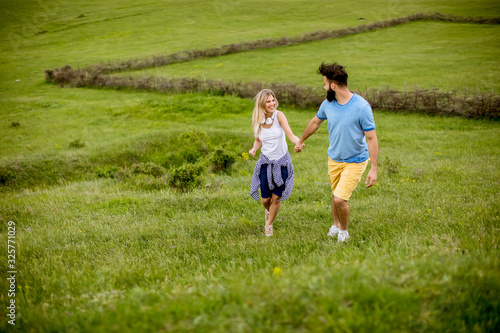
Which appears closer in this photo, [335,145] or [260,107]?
[335,145]

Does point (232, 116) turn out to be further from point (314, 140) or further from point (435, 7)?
point (435, 7)

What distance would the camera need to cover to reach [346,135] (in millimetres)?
5129

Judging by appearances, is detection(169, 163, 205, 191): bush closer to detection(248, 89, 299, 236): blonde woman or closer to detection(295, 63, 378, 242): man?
detection(248, 89, 299, 236): blonde woman

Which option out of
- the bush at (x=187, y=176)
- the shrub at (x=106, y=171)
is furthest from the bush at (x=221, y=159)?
the shrub at (x=106, y=171)

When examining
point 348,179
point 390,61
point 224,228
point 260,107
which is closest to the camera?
point 348,179

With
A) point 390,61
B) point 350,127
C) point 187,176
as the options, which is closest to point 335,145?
point 350,127

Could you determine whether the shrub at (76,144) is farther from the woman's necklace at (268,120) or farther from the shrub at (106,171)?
the woman's necklace at (268,120)

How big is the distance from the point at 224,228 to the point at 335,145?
2595mm

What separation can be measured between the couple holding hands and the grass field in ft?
2.36

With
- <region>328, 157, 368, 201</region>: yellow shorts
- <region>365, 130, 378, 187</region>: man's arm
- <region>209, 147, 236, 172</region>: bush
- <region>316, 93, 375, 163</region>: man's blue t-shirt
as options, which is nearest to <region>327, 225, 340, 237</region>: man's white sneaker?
<region>328, 157, 368, 201</region>: yellow shorts

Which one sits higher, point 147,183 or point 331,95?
point 331,95

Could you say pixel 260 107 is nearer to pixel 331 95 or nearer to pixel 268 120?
pixel 268 120

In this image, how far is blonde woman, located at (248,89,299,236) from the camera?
5.83 m

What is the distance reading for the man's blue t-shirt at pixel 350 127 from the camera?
198 inches
